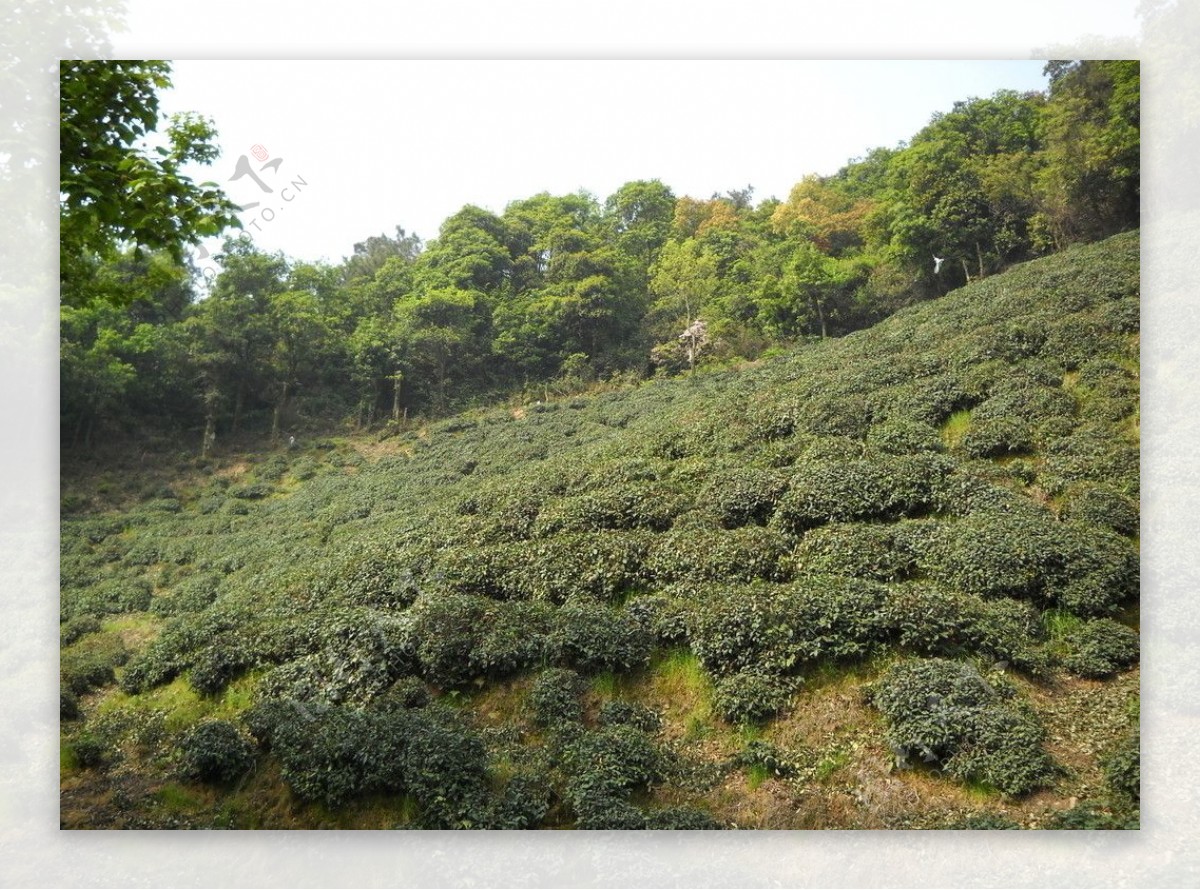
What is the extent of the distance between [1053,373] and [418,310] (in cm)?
634

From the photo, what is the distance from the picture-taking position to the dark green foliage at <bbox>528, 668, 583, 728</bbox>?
582cm

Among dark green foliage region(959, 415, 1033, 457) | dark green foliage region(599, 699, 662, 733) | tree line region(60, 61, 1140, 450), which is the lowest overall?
dark green foliage region(599, 699, 662, 733)

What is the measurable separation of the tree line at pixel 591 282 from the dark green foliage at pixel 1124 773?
422 centimetres

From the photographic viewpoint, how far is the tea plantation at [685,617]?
531cm

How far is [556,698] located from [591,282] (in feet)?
13.8

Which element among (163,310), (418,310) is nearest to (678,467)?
(418,310)

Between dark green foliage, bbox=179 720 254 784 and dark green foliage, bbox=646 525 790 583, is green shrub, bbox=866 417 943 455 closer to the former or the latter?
dark green foliage, bbox=646 525 790 583

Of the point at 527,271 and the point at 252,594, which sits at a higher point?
the point at 527,271

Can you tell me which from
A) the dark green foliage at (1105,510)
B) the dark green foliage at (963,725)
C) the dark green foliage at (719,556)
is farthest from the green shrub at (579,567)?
the dark green foliage at (1105,510)

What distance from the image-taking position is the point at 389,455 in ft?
30.3

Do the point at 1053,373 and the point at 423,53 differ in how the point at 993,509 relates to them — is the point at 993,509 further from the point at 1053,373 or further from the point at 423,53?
the point at 423,53

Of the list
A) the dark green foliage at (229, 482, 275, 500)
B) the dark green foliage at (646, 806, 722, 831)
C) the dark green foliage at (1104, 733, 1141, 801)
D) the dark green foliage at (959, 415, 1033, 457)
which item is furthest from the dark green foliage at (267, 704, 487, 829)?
the dark green foliage at (959, 415, 1033, 457)

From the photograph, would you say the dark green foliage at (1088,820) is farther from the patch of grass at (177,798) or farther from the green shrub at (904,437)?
the patch of grass at (177,798)

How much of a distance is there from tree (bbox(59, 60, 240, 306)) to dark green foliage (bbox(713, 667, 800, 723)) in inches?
180
